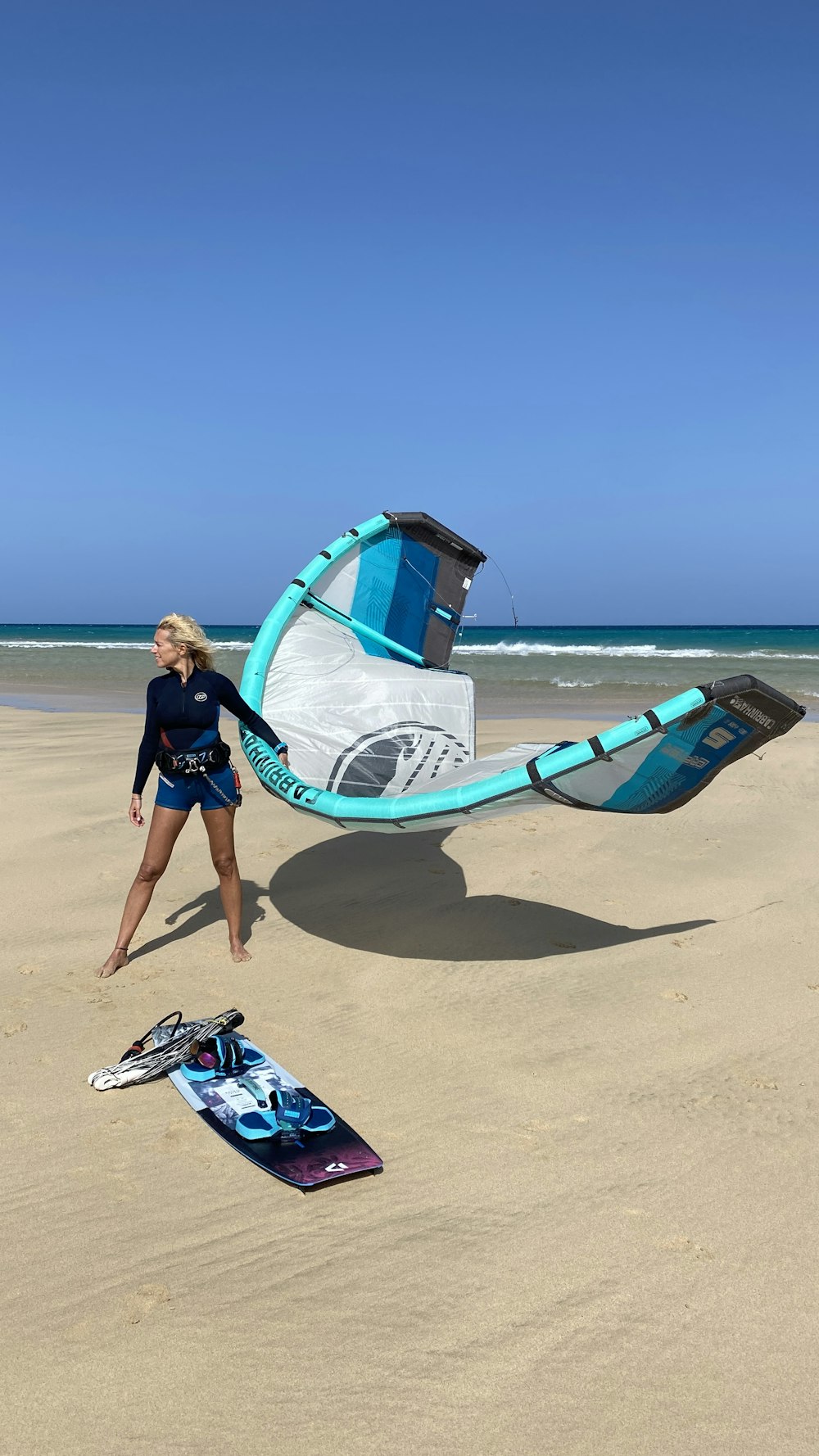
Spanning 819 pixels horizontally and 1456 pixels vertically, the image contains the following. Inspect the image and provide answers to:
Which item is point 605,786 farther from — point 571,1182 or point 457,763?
point 457,763

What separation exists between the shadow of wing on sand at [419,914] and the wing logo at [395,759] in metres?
0.63

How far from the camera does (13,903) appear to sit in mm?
5297

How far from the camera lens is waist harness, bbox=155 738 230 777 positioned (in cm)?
432

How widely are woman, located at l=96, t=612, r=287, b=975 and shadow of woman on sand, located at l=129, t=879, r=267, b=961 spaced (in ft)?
0.88

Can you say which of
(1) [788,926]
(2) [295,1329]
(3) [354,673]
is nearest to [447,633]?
(3) [354,673]

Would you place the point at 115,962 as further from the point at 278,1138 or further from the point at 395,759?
the point at 395,759

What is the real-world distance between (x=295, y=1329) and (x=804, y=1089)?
83.4 inches

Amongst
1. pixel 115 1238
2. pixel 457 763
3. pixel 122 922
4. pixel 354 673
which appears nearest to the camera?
pixel 115 1238

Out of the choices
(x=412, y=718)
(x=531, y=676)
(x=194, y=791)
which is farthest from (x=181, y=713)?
(x=531, y=676)

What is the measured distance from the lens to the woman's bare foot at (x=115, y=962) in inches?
173

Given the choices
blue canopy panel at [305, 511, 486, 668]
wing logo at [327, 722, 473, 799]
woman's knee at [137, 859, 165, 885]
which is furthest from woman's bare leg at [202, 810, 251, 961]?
blue canopy panel at [305, 511, 486, 668]

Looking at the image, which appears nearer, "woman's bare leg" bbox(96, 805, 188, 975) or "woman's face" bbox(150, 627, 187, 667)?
"woman's face" bbox(150, 627, 187, 667)

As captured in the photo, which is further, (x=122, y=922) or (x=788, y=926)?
(x=788, y=926)

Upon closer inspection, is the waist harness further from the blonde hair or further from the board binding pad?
the board binding pad
